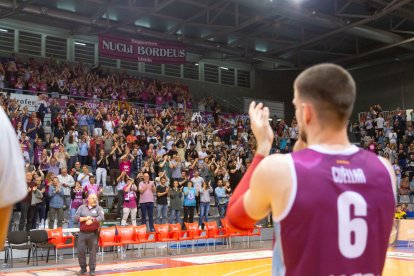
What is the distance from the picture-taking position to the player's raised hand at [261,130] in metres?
2.22

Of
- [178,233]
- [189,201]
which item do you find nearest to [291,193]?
[178,233]

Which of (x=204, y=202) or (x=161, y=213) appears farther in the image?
(x=204, y=202)

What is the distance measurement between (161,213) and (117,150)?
3121 millimetres

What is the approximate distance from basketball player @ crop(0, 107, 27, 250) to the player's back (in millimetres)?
938

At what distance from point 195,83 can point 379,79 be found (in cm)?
1324

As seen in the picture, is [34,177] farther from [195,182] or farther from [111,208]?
[195,182]

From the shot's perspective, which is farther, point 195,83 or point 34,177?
point 195,83

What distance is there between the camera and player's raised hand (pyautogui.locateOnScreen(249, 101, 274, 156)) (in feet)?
7.29

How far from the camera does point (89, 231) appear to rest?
12820mm

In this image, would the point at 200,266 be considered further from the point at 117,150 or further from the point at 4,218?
the point at 4,218

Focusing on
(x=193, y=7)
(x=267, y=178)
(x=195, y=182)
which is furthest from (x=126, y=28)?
(x=267, y=178)

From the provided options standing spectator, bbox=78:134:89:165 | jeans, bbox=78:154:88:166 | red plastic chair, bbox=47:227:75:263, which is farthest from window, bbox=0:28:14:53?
red plastic chair, bbox=47:227:75:263

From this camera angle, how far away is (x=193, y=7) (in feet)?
87.5

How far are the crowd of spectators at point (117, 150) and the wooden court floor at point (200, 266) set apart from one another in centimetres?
267
